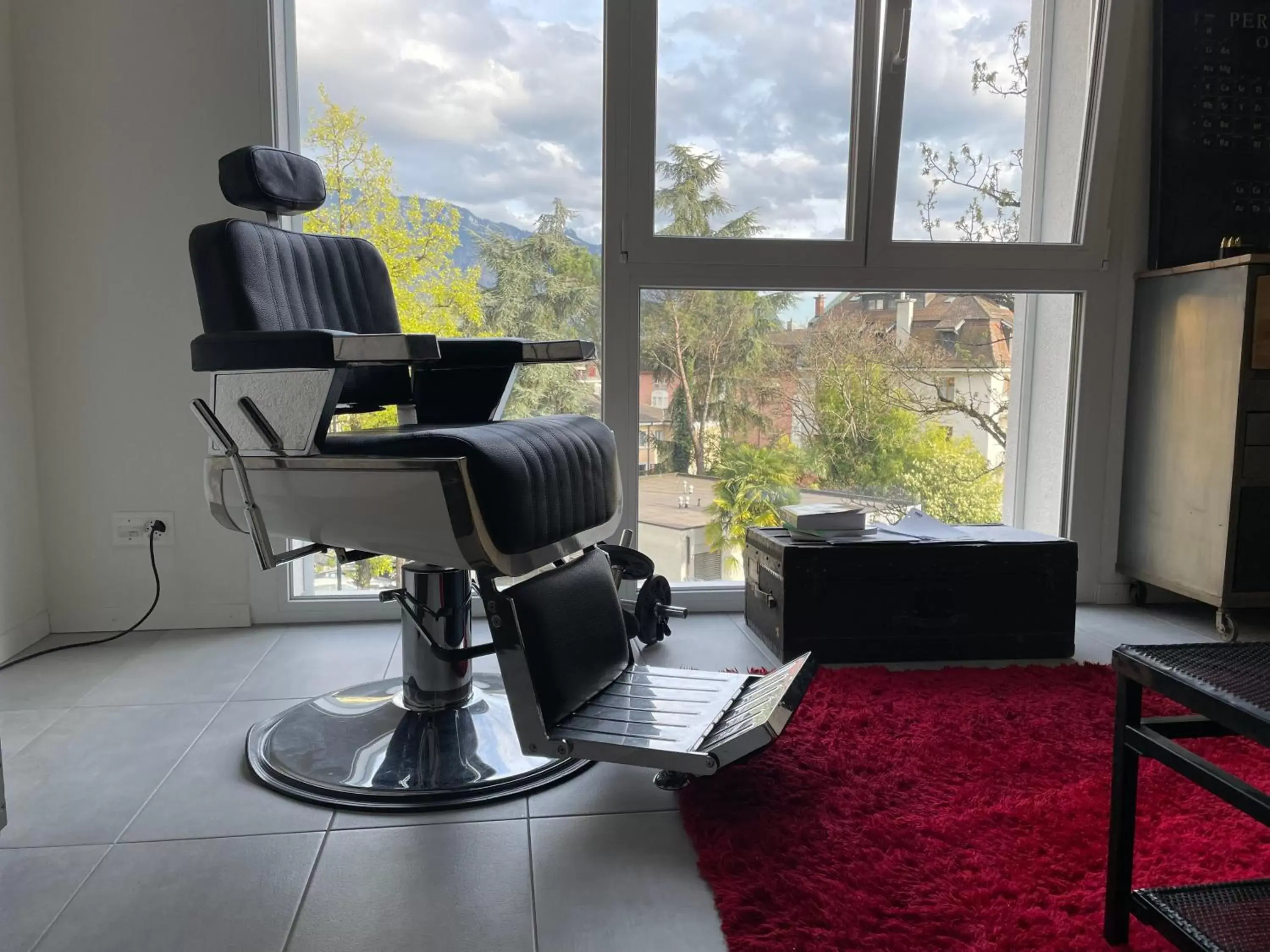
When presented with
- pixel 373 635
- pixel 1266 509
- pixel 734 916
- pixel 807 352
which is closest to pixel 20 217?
pixel 373 635

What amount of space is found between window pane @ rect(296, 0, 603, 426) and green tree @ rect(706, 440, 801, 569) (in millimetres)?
513

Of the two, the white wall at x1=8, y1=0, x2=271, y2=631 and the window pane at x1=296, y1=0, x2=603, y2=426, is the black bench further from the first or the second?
the white wall at x1=8, y1=0, x2=271, y2=631

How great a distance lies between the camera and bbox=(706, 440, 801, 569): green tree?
290 centimetres

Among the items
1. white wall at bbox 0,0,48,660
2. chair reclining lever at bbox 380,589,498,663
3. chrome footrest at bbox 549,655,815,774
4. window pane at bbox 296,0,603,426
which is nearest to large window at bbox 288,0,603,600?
window pane at bbox 296,0,603,426

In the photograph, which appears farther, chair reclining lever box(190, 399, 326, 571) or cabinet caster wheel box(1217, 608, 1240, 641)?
cabinet caster wheel box(1217, 608, 1240, 641)

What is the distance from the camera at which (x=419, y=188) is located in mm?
2641

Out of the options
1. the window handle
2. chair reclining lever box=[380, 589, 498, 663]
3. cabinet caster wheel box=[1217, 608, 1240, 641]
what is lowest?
cabinet caster wheel box=[1217, 608, 1240, 641]

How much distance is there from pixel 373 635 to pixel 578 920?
146 centimetres

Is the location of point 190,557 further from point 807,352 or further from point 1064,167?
point 1064,167

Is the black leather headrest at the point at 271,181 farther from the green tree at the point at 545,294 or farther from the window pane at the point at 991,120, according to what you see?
the window pane at the point at 991,120

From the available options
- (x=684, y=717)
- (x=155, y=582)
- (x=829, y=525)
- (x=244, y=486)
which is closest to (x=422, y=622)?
(x=244, y=486)

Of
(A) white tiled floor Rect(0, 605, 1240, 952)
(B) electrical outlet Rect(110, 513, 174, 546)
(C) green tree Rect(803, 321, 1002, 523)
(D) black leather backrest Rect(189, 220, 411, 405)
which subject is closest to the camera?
(A) white tiled floor Rect(0, 605, 1240, 952)

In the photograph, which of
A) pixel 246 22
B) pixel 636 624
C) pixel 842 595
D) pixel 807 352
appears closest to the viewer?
Answer: pixel 636 624

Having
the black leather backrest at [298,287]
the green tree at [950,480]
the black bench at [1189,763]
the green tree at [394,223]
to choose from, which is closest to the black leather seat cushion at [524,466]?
the black leather backrest at [298,287]
